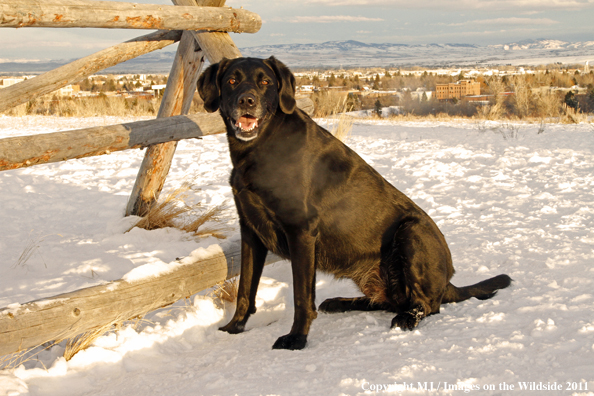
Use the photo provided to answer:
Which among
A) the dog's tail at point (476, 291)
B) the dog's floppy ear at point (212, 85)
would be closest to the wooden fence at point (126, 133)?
the dog's floppy ear at point (212, 85)

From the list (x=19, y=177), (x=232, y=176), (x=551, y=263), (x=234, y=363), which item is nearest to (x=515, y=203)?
(x=551, y=263)

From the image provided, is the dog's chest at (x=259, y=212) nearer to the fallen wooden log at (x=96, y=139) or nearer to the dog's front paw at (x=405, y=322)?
the dog's front paw at (x=405, y=322)

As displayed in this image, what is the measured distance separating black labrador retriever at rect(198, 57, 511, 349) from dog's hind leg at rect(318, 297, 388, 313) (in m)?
0.06

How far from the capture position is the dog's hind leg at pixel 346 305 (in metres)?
2.96

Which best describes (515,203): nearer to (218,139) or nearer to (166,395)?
(166,395)

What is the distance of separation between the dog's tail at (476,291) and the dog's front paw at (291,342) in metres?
0.94

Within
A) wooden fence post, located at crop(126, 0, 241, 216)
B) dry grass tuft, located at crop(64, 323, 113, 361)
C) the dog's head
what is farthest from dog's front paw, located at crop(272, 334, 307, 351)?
wooden fence post, located at crop(126, 0, 241, 216)

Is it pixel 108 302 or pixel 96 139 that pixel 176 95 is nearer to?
pixel 96 139

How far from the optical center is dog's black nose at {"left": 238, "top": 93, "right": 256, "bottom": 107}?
2503 mm

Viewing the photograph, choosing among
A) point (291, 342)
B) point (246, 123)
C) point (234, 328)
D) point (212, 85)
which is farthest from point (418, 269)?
point (212, 85)

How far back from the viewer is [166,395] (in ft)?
6.47

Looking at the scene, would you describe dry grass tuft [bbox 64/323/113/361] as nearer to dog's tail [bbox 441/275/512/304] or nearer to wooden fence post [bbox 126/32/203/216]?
dog's tail [bbox 441/275/512/304]

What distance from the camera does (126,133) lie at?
3090 mm

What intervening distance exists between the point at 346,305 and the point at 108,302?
54.7 inches
